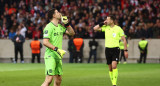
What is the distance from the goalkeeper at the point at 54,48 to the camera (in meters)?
9.81

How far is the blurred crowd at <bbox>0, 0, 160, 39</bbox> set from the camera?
31.4m

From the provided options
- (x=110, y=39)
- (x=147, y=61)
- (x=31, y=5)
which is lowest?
(x=147, y=61)

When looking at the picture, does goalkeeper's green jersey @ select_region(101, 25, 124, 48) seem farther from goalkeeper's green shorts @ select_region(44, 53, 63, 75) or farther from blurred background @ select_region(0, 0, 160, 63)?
blurred background @ select_region(0, 0, 160, 63)

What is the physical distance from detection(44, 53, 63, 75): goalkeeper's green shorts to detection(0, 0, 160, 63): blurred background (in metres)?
20.8

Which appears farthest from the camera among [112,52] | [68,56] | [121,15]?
[68,56]

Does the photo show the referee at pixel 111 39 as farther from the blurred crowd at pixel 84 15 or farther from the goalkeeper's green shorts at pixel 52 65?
the blurred crowd at pixel 84 15

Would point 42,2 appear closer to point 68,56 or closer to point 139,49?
point 68,56

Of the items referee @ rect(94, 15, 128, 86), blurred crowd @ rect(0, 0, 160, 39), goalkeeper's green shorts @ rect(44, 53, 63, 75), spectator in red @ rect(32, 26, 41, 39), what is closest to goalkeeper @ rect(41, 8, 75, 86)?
goalkeeper's green shorts @ rect(44, 53, 63, 75)

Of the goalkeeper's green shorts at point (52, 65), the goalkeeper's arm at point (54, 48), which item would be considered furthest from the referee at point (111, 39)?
the goalkeeper's arm at point (54, 48)

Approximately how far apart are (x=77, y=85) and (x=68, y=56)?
1997 centimetres

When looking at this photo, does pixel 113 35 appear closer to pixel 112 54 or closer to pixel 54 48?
pixel 112 54

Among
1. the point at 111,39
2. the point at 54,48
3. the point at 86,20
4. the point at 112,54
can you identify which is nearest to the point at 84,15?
the point at 86,20

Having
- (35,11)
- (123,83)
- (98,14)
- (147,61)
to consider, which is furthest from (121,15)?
(123,83)

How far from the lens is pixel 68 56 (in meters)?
34.7
